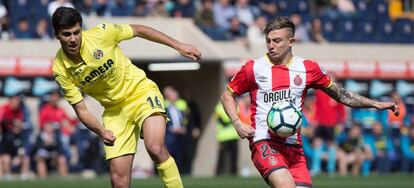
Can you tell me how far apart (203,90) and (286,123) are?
15123mm

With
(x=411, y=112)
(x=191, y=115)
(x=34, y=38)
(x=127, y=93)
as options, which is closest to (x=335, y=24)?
(x=411, y=112)

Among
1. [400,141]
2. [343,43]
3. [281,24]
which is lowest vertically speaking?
[400,141]

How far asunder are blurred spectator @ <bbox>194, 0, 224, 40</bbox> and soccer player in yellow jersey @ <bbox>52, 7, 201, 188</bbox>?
44.4 feet

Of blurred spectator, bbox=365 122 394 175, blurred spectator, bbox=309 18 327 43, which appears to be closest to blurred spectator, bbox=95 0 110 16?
blurred spectator, bbox=309 18 327 43

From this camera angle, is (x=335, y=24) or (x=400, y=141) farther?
(x=335, y=24)

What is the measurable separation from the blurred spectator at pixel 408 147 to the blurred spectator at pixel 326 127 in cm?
210

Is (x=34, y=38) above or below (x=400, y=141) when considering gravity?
above

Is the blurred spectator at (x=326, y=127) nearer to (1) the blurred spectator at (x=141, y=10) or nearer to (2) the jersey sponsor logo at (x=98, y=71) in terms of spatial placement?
(1) the blurred spectator at (x=141, y=10)

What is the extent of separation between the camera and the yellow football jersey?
10.5 m

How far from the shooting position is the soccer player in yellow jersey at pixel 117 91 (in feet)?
34.2

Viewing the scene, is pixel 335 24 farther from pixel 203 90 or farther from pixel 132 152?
pixel 132 152

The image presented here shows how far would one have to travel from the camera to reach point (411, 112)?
26234mm

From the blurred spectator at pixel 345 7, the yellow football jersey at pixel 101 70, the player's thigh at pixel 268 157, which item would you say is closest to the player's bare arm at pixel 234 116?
the player's thigh at pixel 268 157

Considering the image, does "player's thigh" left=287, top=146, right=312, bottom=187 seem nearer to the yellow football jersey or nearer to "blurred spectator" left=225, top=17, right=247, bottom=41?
the yellow football jersey
